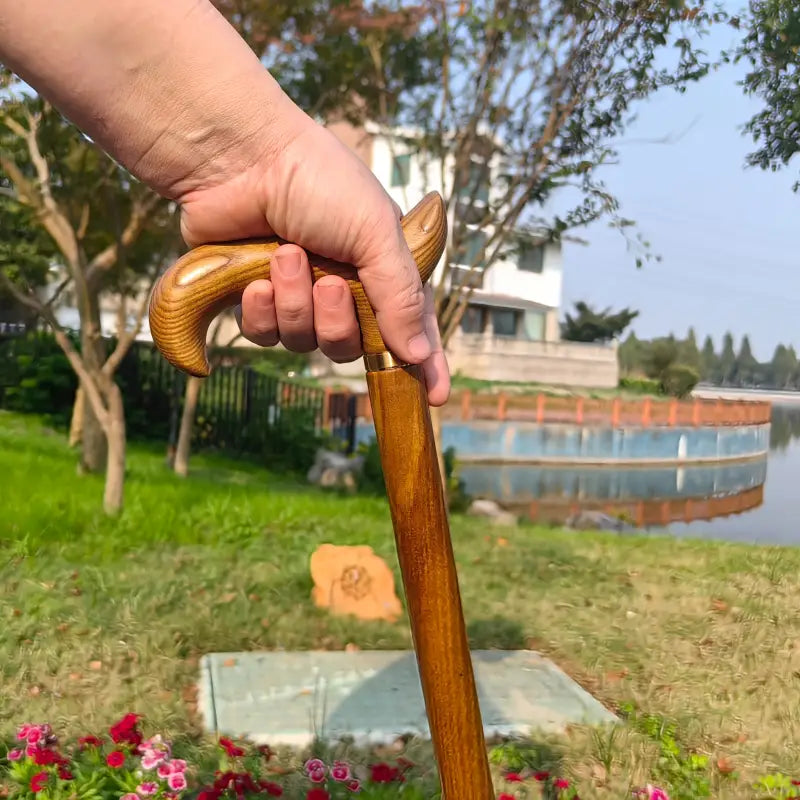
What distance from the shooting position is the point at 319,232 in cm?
103

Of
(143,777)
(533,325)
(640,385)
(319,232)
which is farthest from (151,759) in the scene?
(533,325)

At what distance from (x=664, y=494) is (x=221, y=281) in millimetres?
15451

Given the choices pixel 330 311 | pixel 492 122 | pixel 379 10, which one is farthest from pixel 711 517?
pixel 330 311

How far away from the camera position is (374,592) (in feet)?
13.3

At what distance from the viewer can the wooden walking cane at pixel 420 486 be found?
1.07 m

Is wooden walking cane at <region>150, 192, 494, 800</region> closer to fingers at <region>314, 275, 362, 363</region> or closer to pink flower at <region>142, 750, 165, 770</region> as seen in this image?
fingers at <region>314, 275, 362, 363</region>

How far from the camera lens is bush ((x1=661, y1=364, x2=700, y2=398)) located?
21266 millimetres

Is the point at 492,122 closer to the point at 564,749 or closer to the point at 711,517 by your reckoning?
the point at 564,749

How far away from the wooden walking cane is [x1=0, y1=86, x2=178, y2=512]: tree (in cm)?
453

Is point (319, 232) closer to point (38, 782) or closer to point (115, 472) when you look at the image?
point (38, 782)

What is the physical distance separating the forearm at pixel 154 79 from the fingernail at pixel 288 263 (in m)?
0.13

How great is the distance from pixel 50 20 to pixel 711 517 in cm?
1388

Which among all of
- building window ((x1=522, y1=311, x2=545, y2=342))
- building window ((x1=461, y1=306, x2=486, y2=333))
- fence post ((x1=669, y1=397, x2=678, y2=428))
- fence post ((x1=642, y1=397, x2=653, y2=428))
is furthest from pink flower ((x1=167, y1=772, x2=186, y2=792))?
building window ((x1=522, y1=311, x2=545, y2=342))

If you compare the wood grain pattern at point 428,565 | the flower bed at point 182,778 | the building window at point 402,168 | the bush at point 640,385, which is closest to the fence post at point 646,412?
the bush at point 640,385
